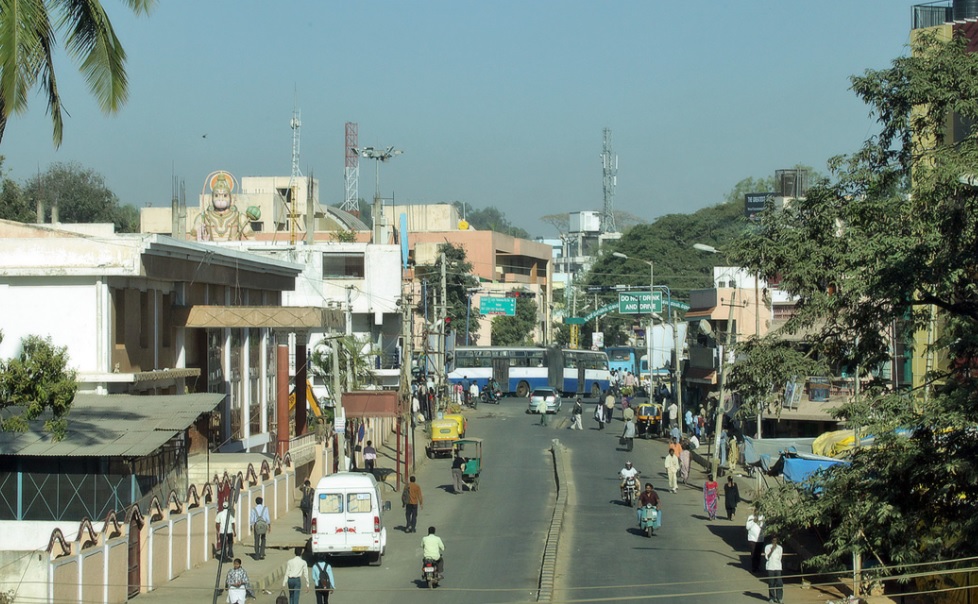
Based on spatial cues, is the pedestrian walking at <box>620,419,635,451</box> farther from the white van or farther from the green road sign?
the white van

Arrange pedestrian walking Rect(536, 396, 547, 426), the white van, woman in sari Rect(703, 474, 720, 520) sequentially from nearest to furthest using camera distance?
the white van → woman in sari Rect(703, 474, 720, 520) → pedestrian walking Rect(536, 396, 547, 426)

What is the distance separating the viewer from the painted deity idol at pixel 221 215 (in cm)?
6269

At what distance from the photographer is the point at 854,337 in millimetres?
16125

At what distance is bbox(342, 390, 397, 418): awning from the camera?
34000 mm

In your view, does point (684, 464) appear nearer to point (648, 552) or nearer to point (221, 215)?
point (648, 552)

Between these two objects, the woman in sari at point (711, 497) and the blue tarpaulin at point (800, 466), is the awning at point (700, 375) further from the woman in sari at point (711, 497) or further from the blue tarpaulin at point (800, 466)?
the blue tarpaulin at point (800, 466)

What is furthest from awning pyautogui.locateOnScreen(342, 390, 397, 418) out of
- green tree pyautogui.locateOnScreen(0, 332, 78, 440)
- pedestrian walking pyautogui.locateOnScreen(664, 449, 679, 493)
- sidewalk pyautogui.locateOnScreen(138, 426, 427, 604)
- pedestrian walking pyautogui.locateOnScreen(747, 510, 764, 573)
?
green tree pyautogui.locateOnScreen(0, 332, 78, 440)

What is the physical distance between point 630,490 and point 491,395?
36619 mm

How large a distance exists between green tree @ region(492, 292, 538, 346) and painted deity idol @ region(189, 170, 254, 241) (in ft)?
116

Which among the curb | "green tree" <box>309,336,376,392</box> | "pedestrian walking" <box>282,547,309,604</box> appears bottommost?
the curb

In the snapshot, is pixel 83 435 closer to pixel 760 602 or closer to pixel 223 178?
pixel 760 602

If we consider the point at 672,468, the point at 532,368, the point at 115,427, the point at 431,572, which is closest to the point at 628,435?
the point at 672,468

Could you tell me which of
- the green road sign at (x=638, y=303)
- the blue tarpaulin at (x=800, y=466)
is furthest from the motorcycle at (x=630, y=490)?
the green road sign at (x=638, y=303)

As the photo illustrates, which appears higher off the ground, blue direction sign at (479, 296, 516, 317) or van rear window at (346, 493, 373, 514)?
blue direction sign at (479, 296, 516, 317)
